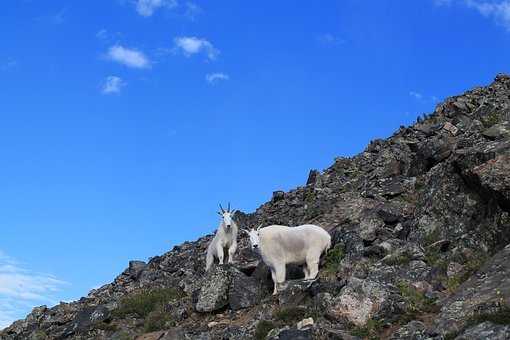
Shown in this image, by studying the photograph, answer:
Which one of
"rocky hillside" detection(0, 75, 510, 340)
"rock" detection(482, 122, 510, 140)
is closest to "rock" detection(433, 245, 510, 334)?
"rocky hillside" detection(0, 75, 510, 340)

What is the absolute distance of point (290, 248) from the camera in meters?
19.6

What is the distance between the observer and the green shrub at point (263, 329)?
15.3m

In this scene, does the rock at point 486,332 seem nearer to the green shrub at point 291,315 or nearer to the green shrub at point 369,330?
the green shrub at point 369,330

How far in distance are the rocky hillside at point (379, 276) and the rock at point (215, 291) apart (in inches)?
1.4

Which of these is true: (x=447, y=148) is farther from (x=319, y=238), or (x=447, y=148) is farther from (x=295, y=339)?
(x=295, y=339)

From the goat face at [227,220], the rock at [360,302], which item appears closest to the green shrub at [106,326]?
the goat face at [227,220]

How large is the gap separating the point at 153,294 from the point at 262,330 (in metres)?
9.76

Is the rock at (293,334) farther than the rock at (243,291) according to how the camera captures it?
No

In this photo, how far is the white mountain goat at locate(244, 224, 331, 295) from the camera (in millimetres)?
19406

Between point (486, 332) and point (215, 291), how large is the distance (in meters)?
9.98

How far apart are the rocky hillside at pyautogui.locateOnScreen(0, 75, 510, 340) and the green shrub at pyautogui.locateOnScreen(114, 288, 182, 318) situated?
6cm

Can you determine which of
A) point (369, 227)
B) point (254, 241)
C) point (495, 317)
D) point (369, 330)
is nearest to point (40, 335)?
point (254, 241)

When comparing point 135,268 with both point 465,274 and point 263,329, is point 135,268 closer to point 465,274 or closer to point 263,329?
point 263,329

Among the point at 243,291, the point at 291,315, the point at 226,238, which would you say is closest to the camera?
the point at 291,315
